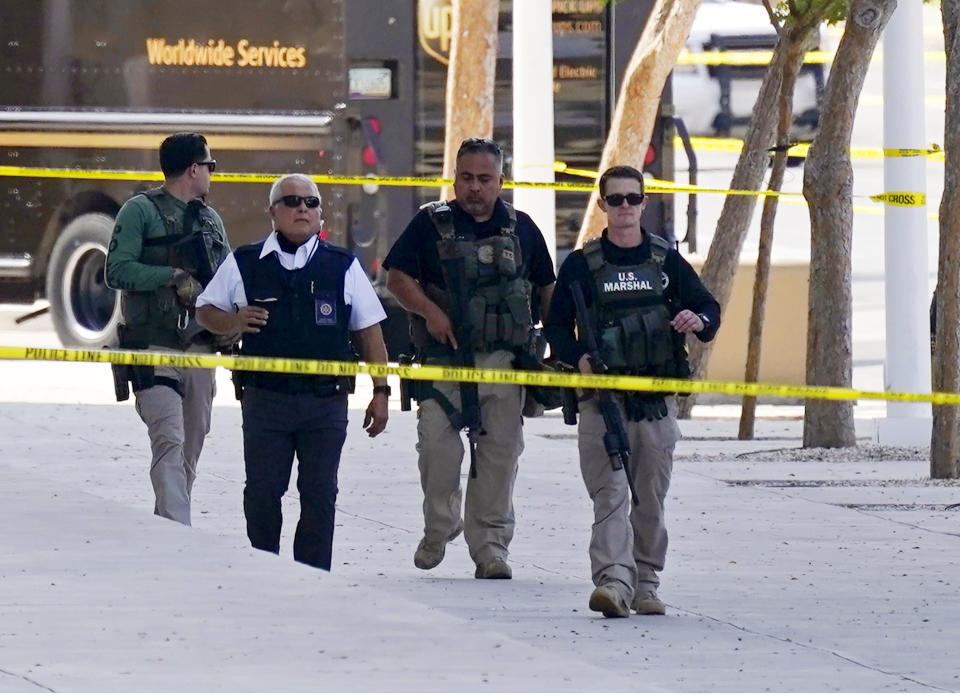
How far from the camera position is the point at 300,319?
8586 mm

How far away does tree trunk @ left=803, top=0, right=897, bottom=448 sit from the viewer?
44.7 feet

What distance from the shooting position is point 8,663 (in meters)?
6.93

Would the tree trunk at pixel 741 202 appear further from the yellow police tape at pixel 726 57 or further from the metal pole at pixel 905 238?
the yellow police tape at pixel 726 57

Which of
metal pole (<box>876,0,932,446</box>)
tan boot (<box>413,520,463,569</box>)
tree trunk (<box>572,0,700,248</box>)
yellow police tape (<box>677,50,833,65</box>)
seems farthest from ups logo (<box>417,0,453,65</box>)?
yellow police tape (<box>677,50,833,65</box>)

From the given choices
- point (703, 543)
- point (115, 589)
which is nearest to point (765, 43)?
point (703, 543)

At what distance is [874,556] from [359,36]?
9173 millimetres

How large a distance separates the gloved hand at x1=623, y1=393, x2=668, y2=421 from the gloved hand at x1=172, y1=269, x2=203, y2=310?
1.83m

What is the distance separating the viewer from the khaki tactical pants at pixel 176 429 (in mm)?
9172

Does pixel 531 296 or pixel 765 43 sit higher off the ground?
pixel 765 43

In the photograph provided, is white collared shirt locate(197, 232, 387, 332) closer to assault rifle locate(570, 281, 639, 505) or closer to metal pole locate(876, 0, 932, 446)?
assault rifle locate(570, 281, 639, 505)

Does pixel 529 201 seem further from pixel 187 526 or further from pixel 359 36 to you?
pixel 187 526

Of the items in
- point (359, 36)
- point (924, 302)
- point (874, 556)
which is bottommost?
point (874, 556)

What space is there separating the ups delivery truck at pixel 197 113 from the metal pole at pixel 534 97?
99 cm

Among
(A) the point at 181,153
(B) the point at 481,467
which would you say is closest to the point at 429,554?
(B) the point at 481,467
